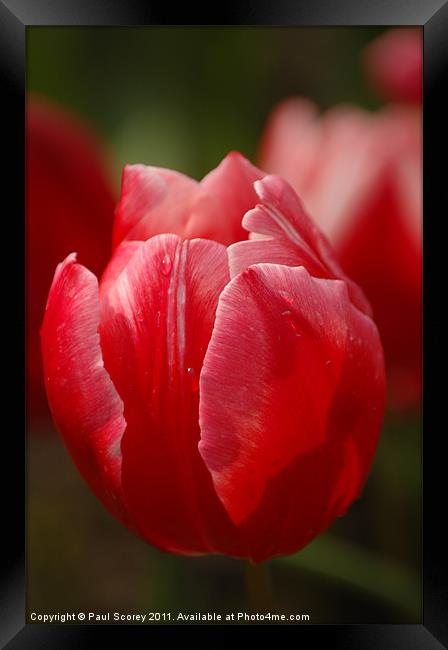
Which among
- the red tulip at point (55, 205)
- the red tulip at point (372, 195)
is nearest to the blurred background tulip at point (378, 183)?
the red tulip at point (372, 195)

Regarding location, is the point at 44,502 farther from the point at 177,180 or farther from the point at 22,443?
the point at 177,180

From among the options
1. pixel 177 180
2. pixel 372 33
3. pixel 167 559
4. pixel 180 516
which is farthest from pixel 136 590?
pixel 372 33

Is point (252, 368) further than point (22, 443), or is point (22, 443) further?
point (22, 443)

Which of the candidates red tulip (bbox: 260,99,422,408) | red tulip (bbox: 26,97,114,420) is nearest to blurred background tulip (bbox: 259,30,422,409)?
red tulip (bbox: 260,99,422,408)

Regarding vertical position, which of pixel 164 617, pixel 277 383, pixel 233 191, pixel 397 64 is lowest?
pixel 164 617

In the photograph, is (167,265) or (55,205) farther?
(55,205)

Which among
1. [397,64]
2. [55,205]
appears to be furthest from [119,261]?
[397,64]

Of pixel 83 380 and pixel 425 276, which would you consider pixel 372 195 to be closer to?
pixel 425 276

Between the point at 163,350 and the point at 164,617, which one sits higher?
the point at 163,350
